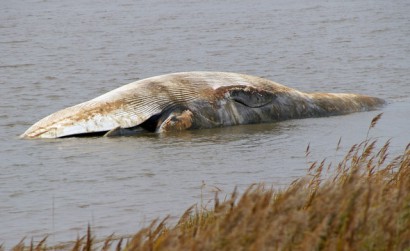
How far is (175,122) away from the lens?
12727mm

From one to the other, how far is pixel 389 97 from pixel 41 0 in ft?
76.8

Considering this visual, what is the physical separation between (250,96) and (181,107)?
1.07 m

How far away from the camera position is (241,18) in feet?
98.4

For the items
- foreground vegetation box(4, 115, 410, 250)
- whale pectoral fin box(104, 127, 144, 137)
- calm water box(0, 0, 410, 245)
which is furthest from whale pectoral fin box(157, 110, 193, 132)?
foreground vegetation box(4, 115, 410, 250)

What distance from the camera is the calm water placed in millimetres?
9102

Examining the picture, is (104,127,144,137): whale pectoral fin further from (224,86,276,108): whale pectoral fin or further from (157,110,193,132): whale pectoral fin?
(224,86,276,108): whale pectoral fin

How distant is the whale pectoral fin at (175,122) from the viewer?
12.7 m

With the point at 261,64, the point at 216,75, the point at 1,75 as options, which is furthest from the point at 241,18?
the point at 216,75

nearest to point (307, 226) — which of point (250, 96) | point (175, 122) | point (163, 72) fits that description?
point (175, 122)

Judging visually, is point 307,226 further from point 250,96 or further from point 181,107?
point 250,96

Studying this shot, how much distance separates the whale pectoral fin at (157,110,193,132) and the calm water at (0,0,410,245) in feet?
0.80

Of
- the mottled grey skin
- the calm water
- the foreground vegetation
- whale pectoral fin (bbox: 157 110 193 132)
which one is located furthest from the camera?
whale pectoral fin (bbox: 157 110 193 132)

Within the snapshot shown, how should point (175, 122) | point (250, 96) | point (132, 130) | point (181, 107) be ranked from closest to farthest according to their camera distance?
point (132, 130), point (175, 122), point (181, 107), point (250, 96)

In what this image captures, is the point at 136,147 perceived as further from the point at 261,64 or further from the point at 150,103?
the point at 261,64
